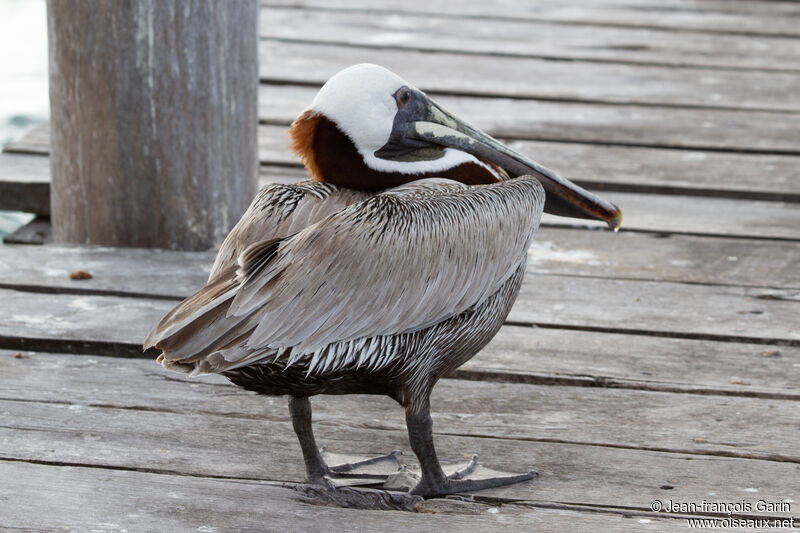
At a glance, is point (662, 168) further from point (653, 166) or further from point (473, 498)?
point (473, 498)

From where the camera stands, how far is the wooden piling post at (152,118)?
3188mm

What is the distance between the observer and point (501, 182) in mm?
2246

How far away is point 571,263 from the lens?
3428mm

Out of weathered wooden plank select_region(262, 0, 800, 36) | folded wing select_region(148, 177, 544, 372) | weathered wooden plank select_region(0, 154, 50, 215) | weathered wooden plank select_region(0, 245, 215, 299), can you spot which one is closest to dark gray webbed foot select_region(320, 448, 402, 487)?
folded wing select_region(148, 177, 544, 372)

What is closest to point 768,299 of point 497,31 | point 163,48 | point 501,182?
point 501,182

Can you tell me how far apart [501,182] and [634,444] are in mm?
650

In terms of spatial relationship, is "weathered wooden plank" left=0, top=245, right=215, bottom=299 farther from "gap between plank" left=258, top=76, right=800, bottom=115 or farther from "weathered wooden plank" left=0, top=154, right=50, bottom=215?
"gap between plank" left=258, top=76, right=800, bottom=115

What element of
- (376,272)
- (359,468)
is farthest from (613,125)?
(376,272)

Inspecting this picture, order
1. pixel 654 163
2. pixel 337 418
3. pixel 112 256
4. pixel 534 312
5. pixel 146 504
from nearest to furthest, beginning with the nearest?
pixel 146 504, pixel 337 418, pixel 534 312, pixel 112 256, pixel 654 163

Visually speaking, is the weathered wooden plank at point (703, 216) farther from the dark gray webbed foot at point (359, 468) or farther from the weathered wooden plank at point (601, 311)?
the dark gray webbed foot at point (359, 468)

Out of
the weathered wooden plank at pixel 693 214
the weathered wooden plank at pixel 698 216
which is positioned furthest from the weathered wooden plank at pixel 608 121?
the weathered wooden plank at pixel 698 216

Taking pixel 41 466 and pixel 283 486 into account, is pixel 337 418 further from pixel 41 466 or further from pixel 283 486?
pixel 41 466

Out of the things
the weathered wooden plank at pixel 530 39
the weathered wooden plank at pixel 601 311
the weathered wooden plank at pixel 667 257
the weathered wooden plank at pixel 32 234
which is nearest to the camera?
the weathered wooden plank at pixel 601 311

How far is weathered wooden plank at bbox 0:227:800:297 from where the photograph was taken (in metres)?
3.19
